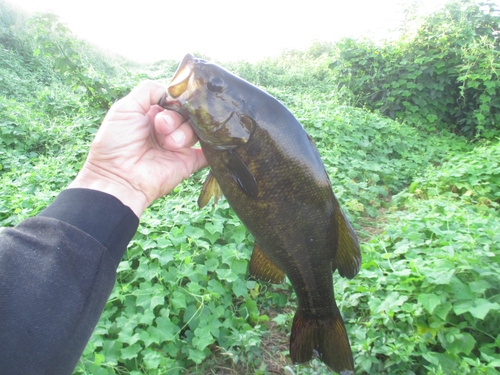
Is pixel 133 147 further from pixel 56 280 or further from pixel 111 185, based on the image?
pixel 56 280

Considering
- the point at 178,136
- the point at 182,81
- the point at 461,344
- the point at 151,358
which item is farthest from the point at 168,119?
the point at 461,344

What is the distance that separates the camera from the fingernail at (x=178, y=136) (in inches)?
63.1

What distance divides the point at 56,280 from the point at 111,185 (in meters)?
0.65

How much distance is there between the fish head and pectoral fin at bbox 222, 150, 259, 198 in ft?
0.21

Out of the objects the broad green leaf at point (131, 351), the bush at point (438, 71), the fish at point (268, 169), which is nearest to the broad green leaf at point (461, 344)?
the fish at point (268, 169)

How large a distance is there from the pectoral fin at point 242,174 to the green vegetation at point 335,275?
3.72ft

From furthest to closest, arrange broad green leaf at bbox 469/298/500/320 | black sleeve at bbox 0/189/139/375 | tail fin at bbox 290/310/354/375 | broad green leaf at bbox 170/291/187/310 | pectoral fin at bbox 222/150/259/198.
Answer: broad green leaf at bbox 170/291/187/310 < broad green leaf at bbox 469/298/500/320 < tail fin at bbox 290/310/354/375 < pectoral fin at bbox 222/150/259/198 < black sleeve at bbox 0/189/139/375

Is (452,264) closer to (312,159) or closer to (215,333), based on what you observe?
(312,159)

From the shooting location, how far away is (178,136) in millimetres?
1611

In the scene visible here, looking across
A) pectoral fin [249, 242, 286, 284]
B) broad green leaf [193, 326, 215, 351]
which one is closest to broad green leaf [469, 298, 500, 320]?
pectoral fin [249, 242, 286, 284]

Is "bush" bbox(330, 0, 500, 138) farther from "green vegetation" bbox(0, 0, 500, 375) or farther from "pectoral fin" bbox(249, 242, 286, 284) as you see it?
"pectoral fin" bbox(249, 242, 286, 284)

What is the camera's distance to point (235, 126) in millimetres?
1549

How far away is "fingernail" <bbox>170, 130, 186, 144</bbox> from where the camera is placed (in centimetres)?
160

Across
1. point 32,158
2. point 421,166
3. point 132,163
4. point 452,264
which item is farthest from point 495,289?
point 32,158
